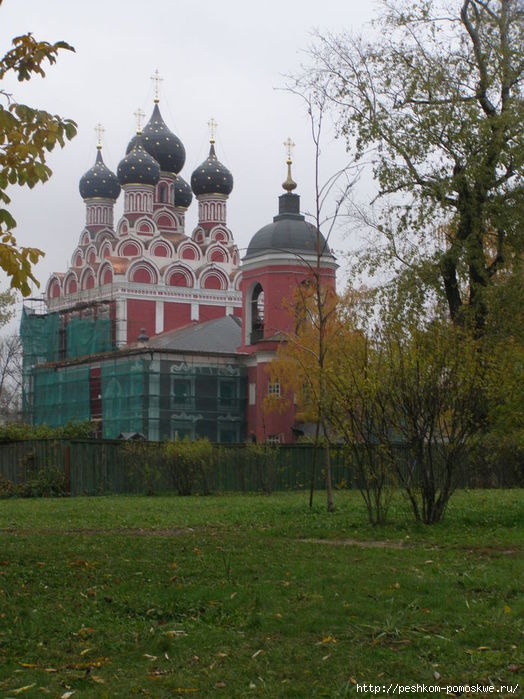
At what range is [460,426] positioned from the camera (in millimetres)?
13359

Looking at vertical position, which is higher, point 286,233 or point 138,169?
point 138,169

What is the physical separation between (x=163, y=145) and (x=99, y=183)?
16.7 feet

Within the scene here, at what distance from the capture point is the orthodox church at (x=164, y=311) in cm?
4809

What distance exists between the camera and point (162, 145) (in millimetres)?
63469

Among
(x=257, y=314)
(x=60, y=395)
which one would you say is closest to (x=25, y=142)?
(x=257, y=314)

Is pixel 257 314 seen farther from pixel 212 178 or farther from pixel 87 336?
pixel 212 178

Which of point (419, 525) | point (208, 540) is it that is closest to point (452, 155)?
point (419, 525)

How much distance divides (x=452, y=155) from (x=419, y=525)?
24.9 ft

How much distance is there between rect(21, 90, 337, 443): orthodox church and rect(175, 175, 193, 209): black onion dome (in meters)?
0.06

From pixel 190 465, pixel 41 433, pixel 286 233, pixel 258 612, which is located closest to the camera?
pixel 258 612

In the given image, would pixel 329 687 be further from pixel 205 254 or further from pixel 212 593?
pixel 205 254

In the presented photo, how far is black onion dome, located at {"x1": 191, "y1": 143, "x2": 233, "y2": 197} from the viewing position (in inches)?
2496

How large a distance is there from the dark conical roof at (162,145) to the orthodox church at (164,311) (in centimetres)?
7

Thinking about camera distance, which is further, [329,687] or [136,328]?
[136,328]
